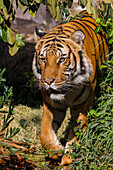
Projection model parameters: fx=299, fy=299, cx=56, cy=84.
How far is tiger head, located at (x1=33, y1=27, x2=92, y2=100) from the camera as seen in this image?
316cm

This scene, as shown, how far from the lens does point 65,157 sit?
11.9 ft

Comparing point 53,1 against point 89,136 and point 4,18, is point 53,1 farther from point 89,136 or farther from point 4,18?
point 89,136

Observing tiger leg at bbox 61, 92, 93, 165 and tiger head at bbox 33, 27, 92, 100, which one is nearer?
tiger head at bbox 33, 27, 92, 100

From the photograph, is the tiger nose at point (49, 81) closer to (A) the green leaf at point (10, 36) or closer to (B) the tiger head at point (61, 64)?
(B) the tiger head at point (61, 64)

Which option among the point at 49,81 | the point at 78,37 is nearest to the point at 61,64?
the point at 49,81

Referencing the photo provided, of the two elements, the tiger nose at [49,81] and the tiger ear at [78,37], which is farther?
the tiger ear at [78,37]

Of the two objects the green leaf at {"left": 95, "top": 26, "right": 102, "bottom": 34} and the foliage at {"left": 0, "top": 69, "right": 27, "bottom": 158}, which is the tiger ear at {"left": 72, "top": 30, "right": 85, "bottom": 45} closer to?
the green leaf at {"left": 95, "top": 26, "right": 102, "bottom": 34}

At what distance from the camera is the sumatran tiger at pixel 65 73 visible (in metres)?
3.21

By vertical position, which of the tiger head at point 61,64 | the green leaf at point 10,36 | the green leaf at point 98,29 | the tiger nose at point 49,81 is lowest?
the tiger nose at point 49,81

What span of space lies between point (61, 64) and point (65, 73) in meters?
0.11

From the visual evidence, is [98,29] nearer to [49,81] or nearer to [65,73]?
[65,73]

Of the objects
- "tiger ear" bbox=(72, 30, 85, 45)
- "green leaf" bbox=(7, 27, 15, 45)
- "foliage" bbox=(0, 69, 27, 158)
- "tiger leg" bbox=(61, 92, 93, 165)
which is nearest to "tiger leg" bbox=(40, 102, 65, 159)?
"tiger leg" bbox=(61, 92, 93, 165)

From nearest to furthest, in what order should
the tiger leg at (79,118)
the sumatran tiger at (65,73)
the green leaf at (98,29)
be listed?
the sumatran tiger at (65,73) < the tiger leg at (79,118) < the green leaf at (98,29)

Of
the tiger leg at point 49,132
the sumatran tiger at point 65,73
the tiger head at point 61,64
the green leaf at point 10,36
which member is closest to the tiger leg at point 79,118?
the sumatran tiger at point 65,73
